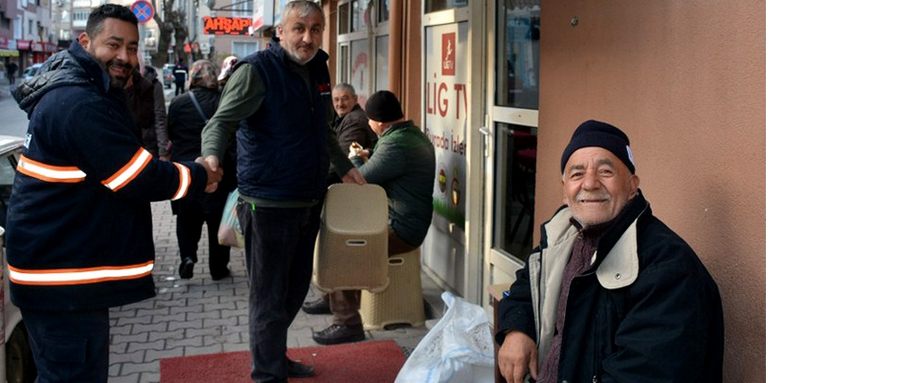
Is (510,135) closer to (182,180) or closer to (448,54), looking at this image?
(448,54)

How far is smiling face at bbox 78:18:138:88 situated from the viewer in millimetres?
3053

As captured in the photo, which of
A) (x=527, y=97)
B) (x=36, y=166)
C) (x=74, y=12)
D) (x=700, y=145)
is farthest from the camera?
(x=74, y=12)

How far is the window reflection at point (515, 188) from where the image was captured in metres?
4.89

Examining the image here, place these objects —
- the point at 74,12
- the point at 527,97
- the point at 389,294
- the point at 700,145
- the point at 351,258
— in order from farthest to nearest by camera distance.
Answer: the point at 74,12, the point at 389,294, the point at 527,97, the point at 351,258, the point at 700,145

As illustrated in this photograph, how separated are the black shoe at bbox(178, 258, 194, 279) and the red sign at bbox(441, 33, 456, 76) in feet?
8.25

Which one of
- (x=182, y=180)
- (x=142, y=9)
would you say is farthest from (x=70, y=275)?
(x=142, y=9)

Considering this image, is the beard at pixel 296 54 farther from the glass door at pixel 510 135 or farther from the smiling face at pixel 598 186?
the smiling face at pixel 598 186

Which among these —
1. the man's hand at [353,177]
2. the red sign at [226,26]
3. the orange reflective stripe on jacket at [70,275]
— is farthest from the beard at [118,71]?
the red sign at [226,26]

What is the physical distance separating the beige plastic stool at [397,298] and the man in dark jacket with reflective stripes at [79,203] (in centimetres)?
241

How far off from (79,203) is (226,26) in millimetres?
26262

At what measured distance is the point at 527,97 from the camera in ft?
15.8

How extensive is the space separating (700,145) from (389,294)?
302 centimetres

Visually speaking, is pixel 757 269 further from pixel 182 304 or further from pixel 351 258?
pixel 182 304
